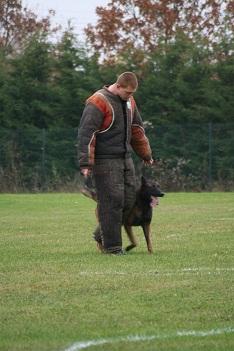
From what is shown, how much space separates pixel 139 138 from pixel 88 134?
0.96 meters

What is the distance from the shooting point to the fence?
99.3 ft

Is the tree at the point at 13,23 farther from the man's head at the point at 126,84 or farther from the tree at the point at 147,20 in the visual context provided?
the man's head at the point at 126,84

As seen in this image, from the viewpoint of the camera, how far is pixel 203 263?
34.0ft

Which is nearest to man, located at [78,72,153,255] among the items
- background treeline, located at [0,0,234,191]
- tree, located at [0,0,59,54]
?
background treeline, located at [0,0,234,191]

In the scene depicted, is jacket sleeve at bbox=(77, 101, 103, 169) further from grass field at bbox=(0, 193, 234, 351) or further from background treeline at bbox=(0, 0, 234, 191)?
background treeline at bbox=(0, 0, 234, 191)

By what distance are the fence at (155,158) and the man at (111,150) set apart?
731 inches

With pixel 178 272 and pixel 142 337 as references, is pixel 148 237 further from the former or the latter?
pixel 142 337

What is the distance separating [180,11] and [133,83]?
34.9 meters

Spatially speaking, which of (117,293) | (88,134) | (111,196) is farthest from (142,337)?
(111,196)

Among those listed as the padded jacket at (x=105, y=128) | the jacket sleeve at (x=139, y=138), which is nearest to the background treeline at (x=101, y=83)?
the jacket sleeve at (x=139, y=138)

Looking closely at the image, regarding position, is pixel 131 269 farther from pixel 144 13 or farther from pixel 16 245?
pixel 144 13

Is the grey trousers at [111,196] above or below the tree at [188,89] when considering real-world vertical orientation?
below

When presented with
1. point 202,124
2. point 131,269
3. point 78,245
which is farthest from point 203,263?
point 202,124

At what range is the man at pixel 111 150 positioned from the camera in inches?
443
